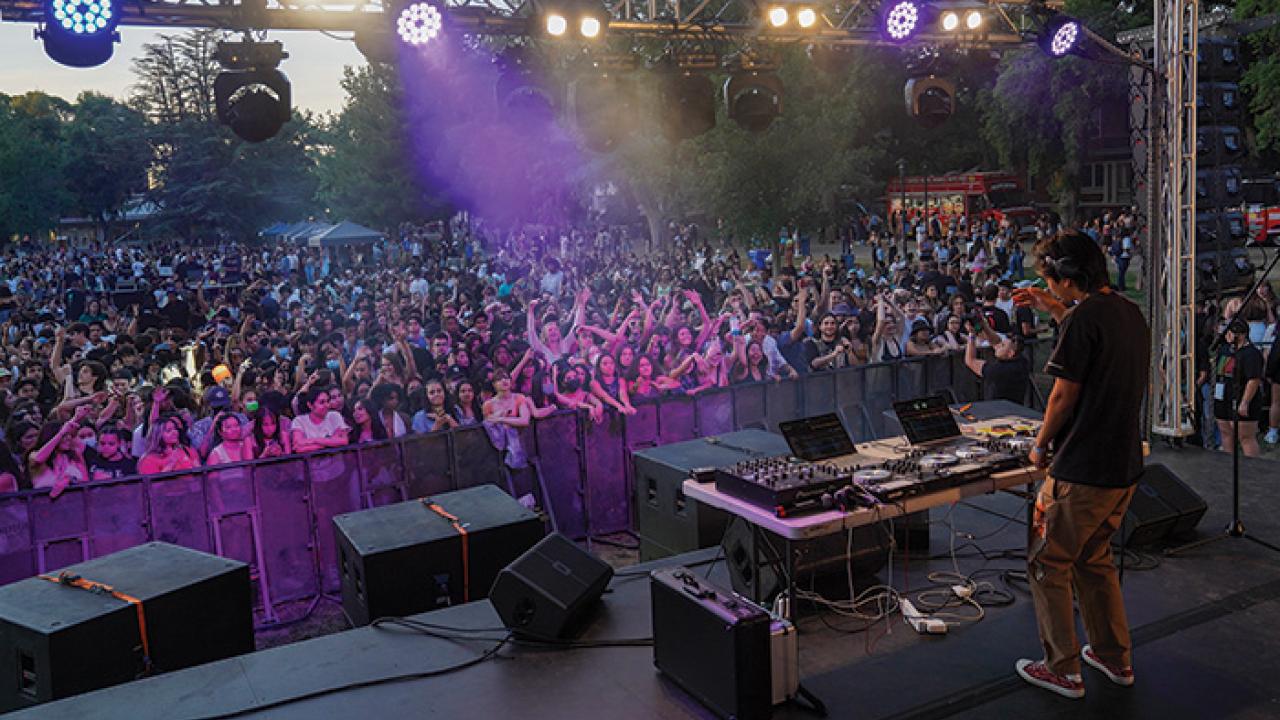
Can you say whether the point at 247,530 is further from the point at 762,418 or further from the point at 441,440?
the point at 762,418

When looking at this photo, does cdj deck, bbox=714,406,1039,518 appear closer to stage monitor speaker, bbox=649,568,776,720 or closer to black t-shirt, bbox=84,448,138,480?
stage monitor speaker, bbox=649,568,776,720

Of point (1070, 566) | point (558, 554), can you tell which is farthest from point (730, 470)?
point (1070, 566)

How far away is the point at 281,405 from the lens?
8.05 m

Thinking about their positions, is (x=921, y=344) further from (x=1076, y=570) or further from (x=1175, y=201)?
(x=1076, y=570)

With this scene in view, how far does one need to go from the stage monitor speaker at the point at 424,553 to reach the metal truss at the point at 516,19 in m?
3.87

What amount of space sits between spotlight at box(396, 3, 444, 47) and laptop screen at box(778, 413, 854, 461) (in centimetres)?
435

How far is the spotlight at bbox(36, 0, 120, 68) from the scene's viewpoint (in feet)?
21.5

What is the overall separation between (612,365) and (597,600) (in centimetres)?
348

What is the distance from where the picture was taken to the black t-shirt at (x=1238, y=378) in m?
8.48

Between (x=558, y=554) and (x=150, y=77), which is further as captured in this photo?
(x=150, y=77)

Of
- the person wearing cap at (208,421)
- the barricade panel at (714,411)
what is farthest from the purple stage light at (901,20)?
the person wearing cap at (208,421)

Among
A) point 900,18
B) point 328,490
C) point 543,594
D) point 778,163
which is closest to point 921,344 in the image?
point 900,18

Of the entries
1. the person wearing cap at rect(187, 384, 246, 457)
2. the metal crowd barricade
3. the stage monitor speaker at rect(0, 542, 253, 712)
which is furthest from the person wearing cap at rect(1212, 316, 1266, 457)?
the person wearing cap at rect(187, 384, 246, 457)

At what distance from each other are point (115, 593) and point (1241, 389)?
8.73 meters
